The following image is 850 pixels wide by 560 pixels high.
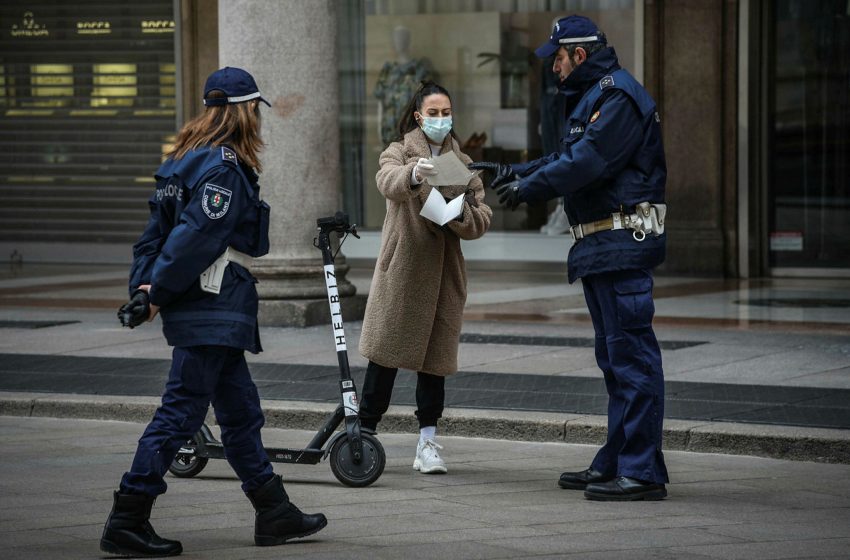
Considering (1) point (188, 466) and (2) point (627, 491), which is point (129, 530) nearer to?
(1) point (188, 466)

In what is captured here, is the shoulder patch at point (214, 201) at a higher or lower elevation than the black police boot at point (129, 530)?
higher

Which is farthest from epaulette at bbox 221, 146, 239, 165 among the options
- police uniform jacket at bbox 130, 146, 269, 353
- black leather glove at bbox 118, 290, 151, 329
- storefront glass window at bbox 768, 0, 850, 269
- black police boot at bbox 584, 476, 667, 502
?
storefront glass window at bbox 768, 0, 850, 269

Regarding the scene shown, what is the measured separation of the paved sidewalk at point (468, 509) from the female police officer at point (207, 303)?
0.82 feet

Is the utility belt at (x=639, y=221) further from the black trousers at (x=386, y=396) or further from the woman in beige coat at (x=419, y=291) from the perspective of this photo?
the black trousers at (x=386, y=396)

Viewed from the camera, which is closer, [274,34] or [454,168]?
[454,168]

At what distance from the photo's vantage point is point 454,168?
22.0ft

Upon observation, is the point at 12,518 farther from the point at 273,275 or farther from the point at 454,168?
the point at 273,275

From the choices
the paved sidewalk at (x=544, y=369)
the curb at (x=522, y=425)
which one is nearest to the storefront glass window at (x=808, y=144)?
the paved sidewalk at (x=544, y=369)

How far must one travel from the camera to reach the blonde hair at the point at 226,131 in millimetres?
5617

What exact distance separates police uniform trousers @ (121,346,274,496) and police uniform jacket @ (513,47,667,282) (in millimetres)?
1600

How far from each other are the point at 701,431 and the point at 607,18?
10.2m

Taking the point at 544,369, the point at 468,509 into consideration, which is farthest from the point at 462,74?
the point at 468,509

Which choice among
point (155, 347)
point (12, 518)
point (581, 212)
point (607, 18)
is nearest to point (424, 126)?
point (581, 212)

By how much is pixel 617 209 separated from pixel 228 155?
1833 mm
